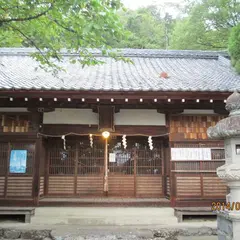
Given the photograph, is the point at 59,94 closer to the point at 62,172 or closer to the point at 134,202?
the point at 62,172

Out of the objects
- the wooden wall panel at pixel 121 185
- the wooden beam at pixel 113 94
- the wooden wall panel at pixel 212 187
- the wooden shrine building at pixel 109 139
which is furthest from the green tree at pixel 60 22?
the wooden wall panel at pixel 212 187

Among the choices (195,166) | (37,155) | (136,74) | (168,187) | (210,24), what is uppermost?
(210,24)

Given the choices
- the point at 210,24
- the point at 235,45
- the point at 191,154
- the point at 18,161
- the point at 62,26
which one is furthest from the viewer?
the point at 210,24

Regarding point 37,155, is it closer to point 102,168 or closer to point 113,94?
point 102,168

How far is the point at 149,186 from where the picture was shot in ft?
27.2

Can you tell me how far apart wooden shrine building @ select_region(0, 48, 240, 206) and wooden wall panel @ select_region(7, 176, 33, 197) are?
0.09ft

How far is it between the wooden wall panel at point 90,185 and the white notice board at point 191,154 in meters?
2.47

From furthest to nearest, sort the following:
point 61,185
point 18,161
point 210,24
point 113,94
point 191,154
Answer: point 210,24
point 61,185
point 191,154
point 18,161
point 113,94

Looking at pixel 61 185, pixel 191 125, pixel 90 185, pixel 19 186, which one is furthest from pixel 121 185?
pixel 19 186

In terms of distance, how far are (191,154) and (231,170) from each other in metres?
2.88

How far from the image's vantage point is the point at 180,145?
7.70 m

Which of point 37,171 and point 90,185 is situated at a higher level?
point 37,171

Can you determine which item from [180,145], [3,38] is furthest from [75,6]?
[180,145]

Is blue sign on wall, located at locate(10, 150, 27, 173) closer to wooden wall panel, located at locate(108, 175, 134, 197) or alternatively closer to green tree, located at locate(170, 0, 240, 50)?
wooden wall panel, located at locate(108, 175, 134, 197)
